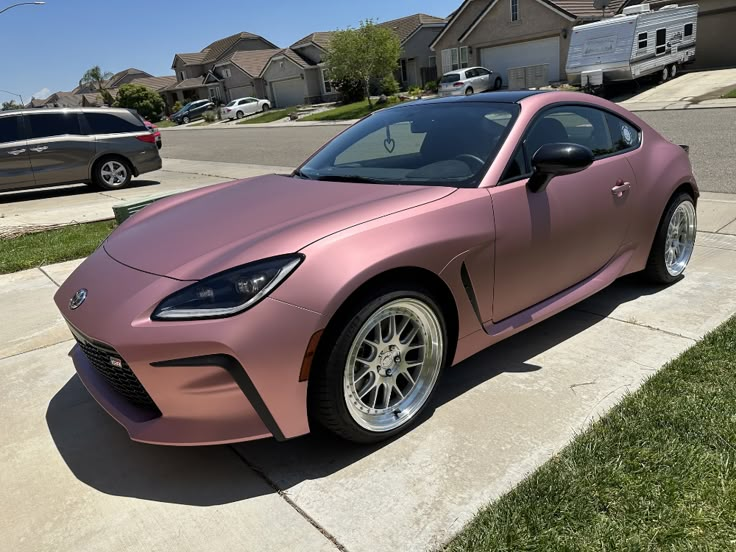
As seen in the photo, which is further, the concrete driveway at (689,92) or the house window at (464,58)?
the house window at (464,58)

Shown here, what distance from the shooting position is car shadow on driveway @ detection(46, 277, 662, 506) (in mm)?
2561

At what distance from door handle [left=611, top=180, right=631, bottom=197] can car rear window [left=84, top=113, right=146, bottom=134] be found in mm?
10159

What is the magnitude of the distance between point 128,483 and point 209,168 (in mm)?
13049

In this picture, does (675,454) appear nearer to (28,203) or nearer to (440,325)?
(440,325)

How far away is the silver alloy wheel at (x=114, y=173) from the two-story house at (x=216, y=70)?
49.6 meters

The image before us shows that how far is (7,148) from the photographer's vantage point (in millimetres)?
10469

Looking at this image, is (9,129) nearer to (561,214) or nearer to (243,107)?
(561,214)

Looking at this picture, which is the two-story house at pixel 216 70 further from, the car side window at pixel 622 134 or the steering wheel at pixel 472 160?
the steering wheel at pixel 472 160

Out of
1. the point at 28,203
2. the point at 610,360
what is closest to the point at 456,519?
the point at 610,360

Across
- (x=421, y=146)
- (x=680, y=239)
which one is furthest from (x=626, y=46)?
(x=421, y=146)

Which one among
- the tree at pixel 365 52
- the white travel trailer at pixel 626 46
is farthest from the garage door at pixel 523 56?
the white travel trailer at pixel 626 46

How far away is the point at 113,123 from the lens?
37.5ft

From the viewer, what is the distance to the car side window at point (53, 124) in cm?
1073

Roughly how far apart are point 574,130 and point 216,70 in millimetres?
65293
